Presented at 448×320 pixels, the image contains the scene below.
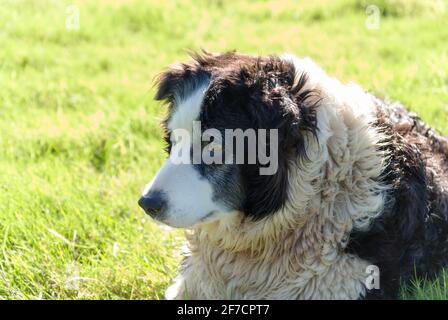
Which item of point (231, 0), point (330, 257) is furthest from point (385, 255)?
point (231, 0)

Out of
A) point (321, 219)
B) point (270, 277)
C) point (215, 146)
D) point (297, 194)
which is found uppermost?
point (215, 146)

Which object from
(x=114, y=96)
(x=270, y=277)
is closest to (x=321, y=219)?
(x=270, y=277)

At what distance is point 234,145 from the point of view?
3.63 meters

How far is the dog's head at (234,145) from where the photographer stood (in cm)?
358

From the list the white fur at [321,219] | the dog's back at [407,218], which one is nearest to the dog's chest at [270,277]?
the white fur at [321,219]

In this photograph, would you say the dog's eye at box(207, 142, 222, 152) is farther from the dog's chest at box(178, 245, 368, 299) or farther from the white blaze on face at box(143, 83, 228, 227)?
the dog's chest at box(178, 245, 368, 299)

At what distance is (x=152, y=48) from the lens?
9.01 meters

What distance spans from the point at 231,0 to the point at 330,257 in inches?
297

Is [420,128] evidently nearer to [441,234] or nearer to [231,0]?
[441,234]

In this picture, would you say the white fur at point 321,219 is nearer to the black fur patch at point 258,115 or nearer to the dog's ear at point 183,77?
the black fur patch at point 258,115

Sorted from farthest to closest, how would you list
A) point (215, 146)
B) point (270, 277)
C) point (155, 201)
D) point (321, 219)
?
point (270, 277) → point (321, 219) → point (215, 146) → point (155, 201)

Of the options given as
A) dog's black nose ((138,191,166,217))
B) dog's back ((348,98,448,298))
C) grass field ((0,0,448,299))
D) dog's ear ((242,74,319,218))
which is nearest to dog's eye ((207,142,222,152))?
dog's ear ((242,74,319,218))

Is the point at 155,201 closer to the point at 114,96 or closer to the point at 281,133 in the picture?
the point at 281,133

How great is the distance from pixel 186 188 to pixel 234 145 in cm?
32
